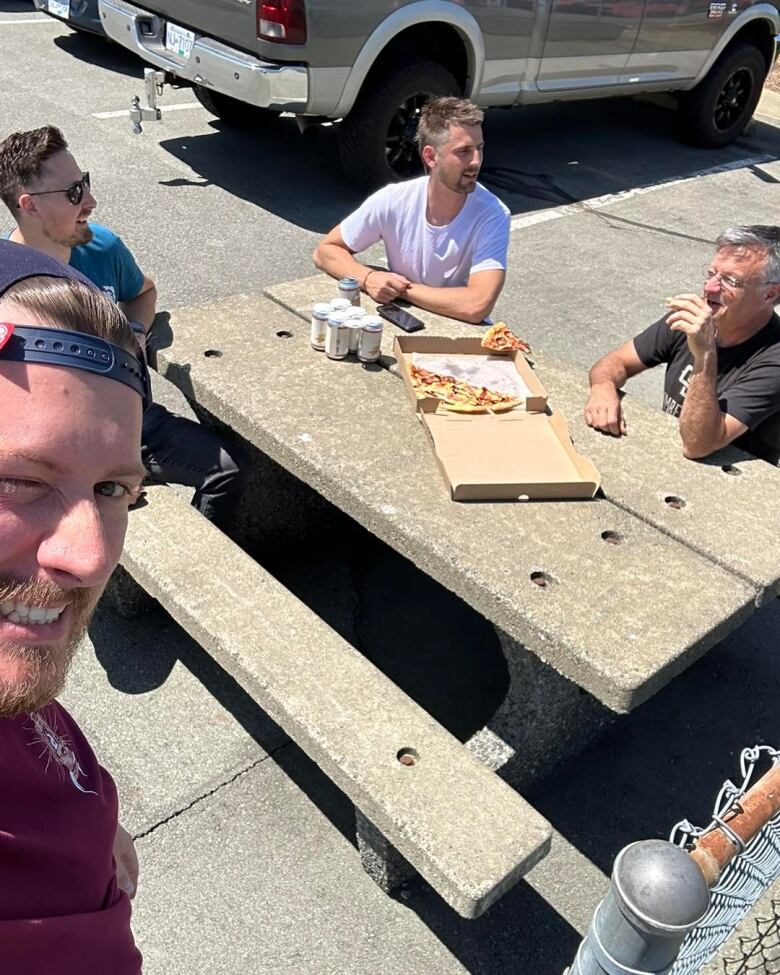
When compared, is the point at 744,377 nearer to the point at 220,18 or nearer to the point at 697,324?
the point at 697,324

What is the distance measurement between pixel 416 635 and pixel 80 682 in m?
1.18

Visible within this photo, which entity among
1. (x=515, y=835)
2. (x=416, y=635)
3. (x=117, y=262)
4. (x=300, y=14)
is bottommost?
(x=416, y=635)

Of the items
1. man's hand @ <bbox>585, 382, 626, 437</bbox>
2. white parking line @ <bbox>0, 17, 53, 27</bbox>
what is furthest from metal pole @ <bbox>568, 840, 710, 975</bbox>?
white parking line @ <bbox>0, 17, 53, 27</bbox>

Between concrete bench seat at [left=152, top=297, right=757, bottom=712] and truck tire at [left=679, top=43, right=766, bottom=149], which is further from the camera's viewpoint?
truck tire at [left=679, top=43, right=766, bottom=149]

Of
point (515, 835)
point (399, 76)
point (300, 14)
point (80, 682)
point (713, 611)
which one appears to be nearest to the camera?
point (515, 835)

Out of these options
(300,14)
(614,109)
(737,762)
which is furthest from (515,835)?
(614,109)

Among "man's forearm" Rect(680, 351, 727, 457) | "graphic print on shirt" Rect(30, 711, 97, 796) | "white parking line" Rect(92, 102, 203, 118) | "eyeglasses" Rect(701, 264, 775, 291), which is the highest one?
"eyeglasses" Rect(701, 264, 775, 291)

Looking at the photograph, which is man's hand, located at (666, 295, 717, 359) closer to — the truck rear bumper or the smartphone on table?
the smartphone on table

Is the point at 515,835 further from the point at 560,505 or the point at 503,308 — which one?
the point at 503,308

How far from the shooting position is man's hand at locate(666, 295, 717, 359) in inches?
110

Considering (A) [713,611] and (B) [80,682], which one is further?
(B) [80,682]

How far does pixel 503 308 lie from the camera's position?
571 cm

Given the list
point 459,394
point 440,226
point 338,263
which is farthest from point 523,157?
point 459,394

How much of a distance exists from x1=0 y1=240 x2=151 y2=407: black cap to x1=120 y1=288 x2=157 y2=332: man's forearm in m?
2.39
